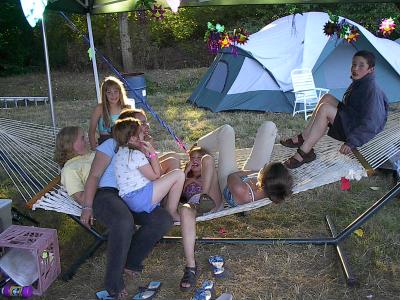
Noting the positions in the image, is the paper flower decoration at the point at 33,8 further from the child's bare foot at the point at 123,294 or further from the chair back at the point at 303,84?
the chair back at the point at 303,84

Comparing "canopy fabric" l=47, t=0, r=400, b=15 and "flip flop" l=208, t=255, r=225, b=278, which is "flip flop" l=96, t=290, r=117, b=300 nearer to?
"flip flop" l=208, t=255, r=225, b=278

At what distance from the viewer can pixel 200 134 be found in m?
5.48

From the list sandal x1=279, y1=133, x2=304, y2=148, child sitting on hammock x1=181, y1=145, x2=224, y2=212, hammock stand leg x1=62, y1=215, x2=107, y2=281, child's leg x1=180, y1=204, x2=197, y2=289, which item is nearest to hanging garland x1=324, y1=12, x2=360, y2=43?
sandal x1=279, y1=133, x2=304, y2=148

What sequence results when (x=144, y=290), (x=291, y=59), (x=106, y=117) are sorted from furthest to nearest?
(x=291, y=59)
(x=106, y=117)
(x=144, y=290)

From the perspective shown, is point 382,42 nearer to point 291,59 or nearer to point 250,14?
point 291,59

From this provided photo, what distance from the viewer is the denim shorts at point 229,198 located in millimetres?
2607

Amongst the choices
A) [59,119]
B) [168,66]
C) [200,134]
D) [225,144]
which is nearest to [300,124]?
[200,134]

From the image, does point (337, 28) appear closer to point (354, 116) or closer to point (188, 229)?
point (354, 116)

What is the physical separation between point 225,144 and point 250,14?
10.5m

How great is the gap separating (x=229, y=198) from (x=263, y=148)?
1.61 ft

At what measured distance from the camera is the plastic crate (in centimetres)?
240

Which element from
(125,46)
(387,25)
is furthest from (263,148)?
(125,46)

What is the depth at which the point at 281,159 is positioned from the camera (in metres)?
3.03

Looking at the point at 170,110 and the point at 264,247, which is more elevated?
the point at 170,110
